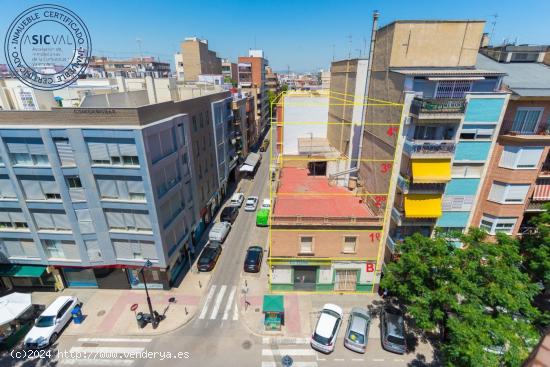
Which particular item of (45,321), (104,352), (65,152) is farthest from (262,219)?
(45,321)

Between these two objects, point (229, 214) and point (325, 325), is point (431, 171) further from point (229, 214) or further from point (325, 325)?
point (229, 214)

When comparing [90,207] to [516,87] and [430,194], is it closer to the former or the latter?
[430,194]

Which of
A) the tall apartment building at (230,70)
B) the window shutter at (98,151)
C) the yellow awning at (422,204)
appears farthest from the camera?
the tall apartment building at (230,70)

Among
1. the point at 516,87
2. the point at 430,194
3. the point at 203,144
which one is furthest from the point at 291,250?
the point at 516,87

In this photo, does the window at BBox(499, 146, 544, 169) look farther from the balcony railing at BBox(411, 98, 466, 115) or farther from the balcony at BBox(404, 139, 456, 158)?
the balcony railing at BBox(411, 98, 466, 115)

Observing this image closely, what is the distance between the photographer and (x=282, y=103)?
42.4 metres

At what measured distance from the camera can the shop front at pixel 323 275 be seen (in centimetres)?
2455

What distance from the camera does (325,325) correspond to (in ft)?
70.5

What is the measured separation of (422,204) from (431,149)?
4674mm

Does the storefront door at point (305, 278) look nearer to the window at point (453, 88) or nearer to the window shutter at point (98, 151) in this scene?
the window at point (453, 88)

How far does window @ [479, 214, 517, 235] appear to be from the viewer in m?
23.7

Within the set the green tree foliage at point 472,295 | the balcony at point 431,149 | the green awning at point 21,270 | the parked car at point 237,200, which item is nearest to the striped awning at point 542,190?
the green tree foliage at point 472,295

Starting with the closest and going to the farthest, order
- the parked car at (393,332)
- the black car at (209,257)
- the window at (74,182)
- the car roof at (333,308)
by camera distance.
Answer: the parked car at (393,332), the window at (74,182), the car roof at (333,308), the black car at (209,257)

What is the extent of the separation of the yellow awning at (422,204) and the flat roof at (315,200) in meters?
3.09
